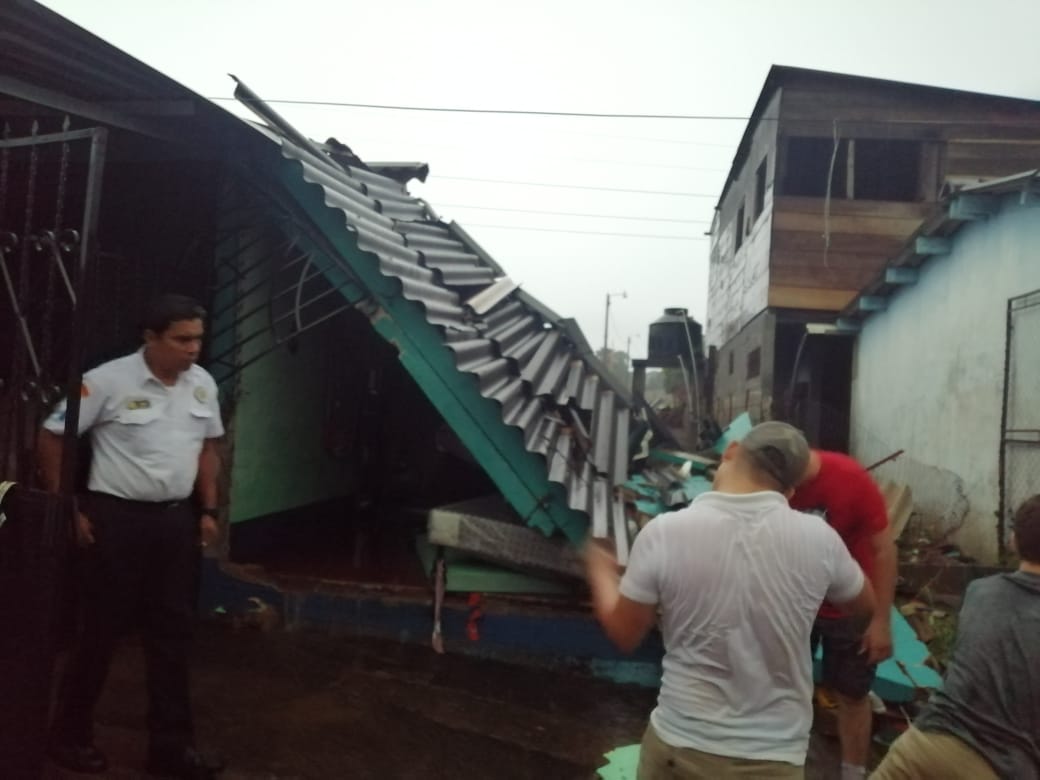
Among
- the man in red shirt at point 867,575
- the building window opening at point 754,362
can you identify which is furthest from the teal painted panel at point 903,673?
the building window opening at point 754,362

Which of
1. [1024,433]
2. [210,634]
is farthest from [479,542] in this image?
[1024,433]

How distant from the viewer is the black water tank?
20.5m

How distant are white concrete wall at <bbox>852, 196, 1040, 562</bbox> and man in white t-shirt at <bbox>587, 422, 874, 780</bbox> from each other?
634cm

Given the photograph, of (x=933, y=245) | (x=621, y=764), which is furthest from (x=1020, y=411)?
(x=621, y=764)

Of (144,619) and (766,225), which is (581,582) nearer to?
(144,619)

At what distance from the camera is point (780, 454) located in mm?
2084

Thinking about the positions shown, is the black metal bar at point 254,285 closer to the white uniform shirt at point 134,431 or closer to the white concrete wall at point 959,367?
the white uniform shirt at point 134,431

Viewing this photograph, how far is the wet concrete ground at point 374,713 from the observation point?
372 cm

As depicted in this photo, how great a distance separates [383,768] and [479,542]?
150 cm

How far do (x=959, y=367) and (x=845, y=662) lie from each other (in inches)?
255

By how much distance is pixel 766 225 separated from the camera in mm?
14023

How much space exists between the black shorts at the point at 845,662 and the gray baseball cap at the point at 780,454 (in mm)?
1628

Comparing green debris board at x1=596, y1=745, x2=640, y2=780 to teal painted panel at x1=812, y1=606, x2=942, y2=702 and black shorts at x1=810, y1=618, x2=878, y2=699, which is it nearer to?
black shorts at x1=810, y1=618, x2=878, y2=699

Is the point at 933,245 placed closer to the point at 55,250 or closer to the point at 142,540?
the point at 142,540
